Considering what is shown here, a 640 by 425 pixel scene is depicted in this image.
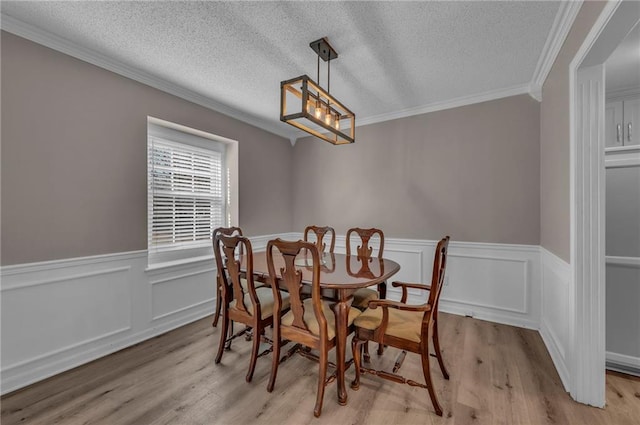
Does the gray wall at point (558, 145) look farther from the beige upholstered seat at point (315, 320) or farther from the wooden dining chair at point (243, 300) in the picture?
the wooden dining chair at point (243, 300)

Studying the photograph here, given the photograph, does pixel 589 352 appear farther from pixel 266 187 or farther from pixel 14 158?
pixel 14 158

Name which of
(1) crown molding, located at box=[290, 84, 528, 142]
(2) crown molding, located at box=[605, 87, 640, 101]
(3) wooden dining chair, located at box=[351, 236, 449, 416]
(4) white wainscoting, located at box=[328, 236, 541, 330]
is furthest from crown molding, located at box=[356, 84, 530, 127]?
(3) wooden dining chair, located at box=[351, 236, 449, 416]

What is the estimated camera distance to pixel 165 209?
303 cm

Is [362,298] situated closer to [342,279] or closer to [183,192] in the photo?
[342,279]

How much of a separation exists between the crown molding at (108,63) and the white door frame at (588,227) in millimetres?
3356

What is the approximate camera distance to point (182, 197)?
320 cm

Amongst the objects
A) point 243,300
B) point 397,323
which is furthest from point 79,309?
point 397,323

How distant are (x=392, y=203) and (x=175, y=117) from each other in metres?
2.82

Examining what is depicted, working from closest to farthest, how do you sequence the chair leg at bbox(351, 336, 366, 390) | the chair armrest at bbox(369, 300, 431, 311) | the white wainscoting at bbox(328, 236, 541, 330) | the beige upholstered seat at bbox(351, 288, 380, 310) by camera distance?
the chair armrest at bbox(369, 300, 431, 311) → the chair leg at bbox(351, 336, 366, 390) → the beige upholstered seat at bbox(351, 288, 380, 310) → the white wainscoting at bbox(328, 236, 541, 330)

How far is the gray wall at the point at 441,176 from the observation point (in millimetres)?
2959

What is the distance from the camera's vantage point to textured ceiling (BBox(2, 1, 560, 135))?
181 cm

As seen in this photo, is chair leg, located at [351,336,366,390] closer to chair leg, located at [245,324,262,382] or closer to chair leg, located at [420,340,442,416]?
chair leg, located at [420,340,442,416]

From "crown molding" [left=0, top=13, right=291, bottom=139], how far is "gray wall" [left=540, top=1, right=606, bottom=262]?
131 inches

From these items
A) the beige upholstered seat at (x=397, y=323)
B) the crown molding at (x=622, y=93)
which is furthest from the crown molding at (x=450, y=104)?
the beige upholstered seat at (x=397, y=323)
